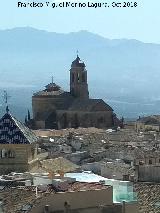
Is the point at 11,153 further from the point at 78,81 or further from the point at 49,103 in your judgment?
the point at 78,81

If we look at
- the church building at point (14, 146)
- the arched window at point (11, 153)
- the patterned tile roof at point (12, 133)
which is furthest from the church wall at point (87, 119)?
the patterned tile roof at point (12, 133)

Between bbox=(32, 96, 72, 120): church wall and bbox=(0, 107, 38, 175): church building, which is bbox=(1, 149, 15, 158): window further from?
bbox=(32, 96, 72, 120): church wall

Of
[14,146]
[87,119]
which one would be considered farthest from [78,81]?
[14,146]

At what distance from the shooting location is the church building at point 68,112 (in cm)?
7600

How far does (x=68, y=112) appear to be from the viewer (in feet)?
251

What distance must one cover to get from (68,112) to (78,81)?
291 inches

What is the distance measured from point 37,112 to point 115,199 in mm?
62175

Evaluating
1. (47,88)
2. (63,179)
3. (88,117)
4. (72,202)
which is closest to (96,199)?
(72,202)

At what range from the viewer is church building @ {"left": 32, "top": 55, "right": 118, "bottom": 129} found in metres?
76.0

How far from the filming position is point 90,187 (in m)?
17.1

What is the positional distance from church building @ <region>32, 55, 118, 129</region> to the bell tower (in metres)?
1.43

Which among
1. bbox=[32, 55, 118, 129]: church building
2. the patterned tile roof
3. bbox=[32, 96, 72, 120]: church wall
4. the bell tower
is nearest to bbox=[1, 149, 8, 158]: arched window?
the patterned tile roof

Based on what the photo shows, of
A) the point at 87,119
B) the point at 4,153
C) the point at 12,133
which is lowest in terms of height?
the point at 4,153

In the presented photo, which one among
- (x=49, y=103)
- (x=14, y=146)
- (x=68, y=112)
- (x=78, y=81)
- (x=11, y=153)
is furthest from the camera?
(x=78, y=81)
